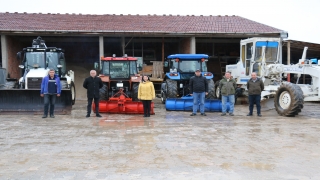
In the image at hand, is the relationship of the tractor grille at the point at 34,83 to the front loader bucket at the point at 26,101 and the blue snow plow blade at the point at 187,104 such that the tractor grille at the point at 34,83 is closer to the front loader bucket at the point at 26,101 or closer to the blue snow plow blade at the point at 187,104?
the front loader bucket at the point at 26,101

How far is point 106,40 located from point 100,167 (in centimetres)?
1884

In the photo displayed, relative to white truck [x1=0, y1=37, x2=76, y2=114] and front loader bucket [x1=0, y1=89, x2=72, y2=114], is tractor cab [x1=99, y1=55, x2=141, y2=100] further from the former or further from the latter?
front loader bucket [x1=0, y1=89, x2=72, y2=114]

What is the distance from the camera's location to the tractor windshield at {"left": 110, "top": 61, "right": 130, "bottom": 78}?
45.9 feet

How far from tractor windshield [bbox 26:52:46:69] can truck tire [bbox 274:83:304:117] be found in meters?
8.56

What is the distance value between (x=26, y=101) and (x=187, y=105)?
207 inches

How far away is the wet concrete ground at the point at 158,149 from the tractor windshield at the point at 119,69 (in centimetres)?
364

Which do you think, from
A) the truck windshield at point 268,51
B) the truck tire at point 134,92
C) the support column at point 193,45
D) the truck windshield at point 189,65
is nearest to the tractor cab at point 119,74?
the truck tire at point 134,92

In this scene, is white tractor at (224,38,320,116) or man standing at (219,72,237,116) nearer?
white tractor at (224,38,320,116)

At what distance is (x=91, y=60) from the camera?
24.1 m

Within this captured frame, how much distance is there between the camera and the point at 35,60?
47.4ft

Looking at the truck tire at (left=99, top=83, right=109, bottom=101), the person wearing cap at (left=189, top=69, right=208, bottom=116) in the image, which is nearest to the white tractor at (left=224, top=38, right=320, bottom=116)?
the person wearing cap at (left=189, top=69, right=208, bottom=116)

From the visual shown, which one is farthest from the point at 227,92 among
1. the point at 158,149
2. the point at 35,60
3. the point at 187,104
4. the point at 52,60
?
the point at 35,60

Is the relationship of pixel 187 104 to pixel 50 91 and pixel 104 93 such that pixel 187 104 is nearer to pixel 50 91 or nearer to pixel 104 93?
pixel 104 93

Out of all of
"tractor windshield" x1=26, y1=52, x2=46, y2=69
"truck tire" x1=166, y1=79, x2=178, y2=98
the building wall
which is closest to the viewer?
"truck tire" x1=166, y1=79, x2=178, y2=98
